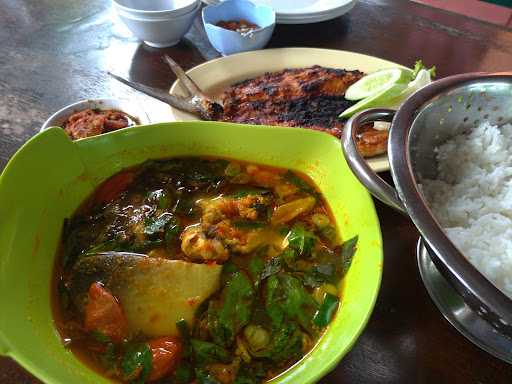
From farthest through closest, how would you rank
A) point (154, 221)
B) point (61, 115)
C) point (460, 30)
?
1. point (460, 30)
2. point (61, 115)
3. point (154, 221)

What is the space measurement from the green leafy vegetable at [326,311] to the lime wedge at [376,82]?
3.53 feet

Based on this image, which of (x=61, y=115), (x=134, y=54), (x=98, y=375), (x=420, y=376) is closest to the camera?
(x=98, y=375)

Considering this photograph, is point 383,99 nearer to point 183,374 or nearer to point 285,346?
point 285,346

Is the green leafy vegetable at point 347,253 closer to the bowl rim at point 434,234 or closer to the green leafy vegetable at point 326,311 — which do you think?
the green leafy vegetable at point 326,311

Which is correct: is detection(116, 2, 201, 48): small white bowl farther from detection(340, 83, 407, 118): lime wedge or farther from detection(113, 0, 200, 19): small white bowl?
detection(340, 83, 407, 118): lime wedge

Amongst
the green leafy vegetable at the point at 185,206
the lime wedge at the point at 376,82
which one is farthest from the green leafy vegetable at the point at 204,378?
the lime wedge at the point at 376,82

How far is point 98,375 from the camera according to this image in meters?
1.01

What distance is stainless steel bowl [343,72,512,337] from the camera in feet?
2.78

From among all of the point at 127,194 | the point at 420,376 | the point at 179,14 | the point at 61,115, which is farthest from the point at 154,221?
the point at 179,14

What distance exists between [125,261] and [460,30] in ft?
8.14

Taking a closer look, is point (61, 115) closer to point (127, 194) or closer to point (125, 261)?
point (127, 194)

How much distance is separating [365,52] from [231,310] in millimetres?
1900

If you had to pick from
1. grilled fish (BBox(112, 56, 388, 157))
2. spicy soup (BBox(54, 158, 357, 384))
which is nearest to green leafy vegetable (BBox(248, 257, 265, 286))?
spicy soup (BBox(54, 158, 357, 384))

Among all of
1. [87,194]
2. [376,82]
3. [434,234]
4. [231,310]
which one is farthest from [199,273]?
[376,82]
